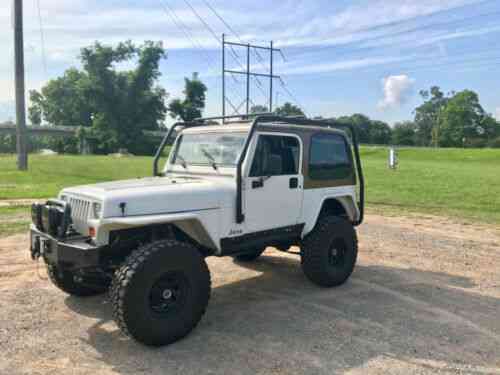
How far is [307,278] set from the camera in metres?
6.36

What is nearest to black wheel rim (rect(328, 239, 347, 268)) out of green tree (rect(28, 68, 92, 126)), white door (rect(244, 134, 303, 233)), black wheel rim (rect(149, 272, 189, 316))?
white door (rect(244, 134, 303, 233))

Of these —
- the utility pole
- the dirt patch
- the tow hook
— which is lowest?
the dirt patch

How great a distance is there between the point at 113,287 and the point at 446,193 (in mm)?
15999

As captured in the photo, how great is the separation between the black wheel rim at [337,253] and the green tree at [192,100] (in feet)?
235

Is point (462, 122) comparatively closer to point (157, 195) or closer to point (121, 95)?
point (121, 95)

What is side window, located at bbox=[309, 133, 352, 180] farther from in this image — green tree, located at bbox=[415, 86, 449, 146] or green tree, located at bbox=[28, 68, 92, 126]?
green tree, located at bbox=[415, 86, 449, 146]

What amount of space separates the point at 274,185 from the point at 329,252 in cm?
134

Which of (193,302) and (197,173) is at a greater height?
(197,173)

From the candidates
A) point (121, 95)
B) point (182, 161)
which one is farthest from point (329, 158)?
point (121, 95)

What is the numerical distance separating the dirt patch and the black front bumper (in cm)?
79

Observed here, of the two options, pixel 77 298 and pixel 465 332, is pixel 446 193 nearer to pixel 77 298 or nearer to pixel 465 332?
pixel 465 332

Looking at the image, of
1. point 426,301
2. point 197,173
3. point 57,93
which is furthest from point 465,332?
point 57,93

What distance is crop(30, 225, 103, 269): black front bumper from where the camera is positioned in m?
4.09

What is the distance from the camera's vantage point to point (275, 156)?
5250 millimetres
